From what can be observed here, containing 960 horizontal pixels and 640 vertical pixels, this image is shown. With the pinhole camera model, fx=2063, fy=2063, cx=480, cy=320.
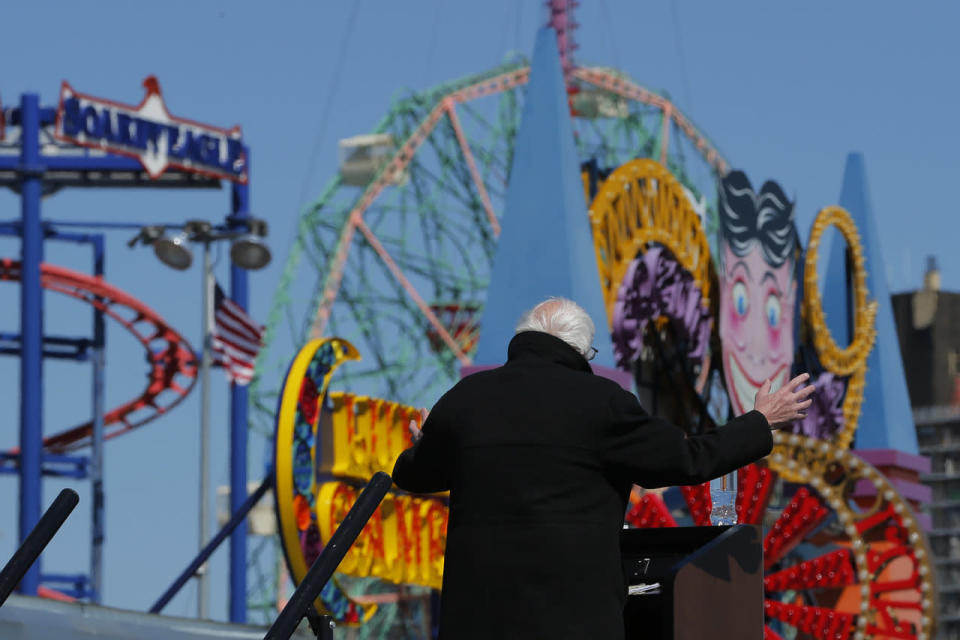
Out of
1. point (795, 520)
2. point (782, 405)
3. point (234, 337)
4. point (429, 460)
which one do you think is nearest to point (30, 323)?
point (234, 337)

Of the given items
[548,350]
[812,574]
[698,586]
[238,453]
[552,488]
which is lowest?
[812,574]

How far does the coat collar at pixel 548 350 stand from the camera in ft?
16.4

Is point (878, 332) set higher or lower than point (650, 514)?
higher

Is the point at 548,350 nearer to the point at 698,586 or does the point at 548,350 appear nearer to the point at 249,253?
the point at 698,586

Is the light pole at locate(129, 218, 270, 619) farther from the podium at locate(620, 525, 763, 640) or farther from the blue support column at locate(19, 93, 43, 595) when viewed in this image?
the podium at locate(620, 525, 763, 640)

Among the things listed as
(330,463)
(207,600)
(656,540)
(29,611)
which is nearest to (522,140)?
(330,463)

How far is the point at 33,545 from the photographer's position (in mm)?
5039

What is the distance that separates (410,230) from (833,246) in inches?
777

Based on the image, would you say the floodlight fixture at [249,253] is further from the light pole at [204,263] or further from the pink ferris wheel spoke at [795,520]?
the pink ferris wheel spoke at [795,520]

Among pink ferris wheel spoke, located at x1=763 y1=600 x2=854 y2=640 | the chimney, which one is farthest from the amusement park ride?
the chimney

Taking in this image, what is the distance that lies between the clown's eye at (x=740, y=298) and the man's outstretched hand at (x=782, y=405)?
1844 centimetres

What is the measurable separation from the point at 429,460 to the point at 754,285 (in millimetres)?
19072

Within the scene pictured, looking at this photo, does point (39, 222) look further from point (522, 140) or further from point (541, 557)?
point (541, 557)

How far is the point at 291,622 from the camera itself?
4.71 metres
